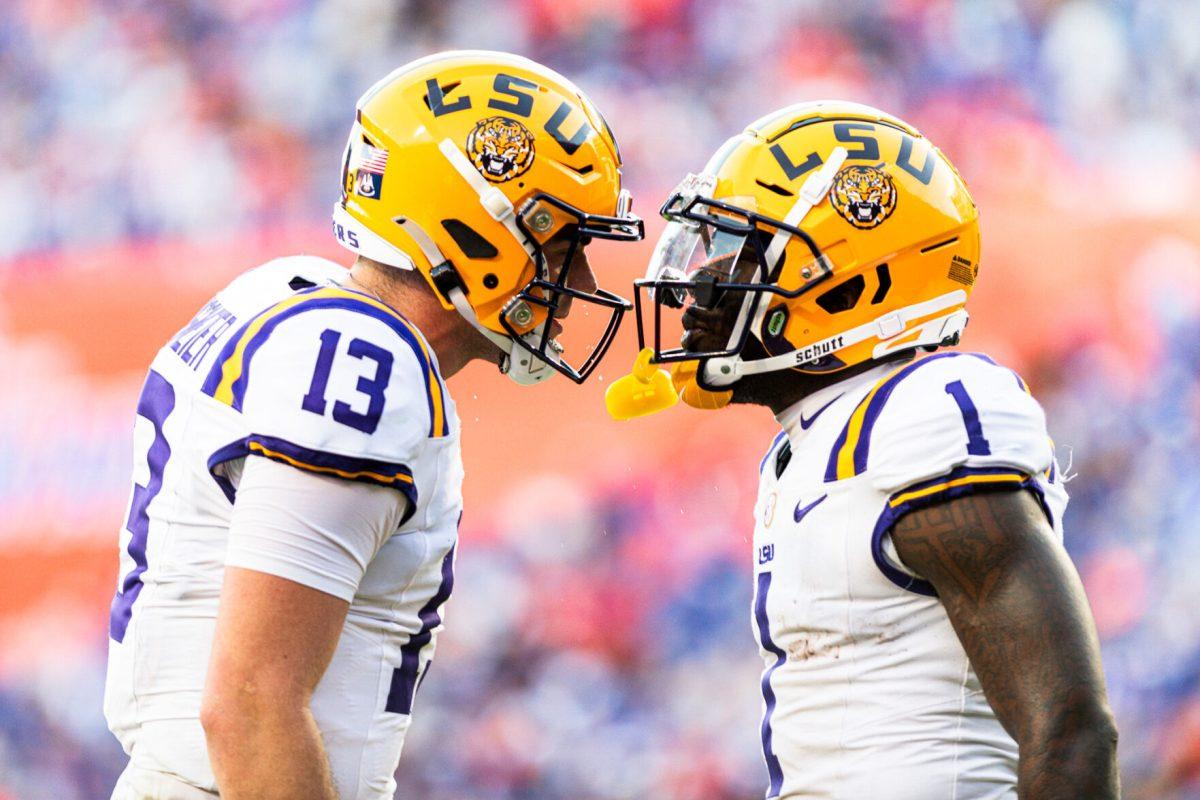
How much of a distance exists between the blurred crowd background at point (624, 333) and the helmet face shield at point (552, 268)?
2.16 metres

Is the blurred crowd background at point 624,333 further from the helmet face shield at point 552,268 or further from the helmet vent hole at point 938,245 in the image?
the helmet vent hole at point 938,245

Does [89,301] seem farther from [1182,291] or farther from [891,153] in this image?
[1182,291]

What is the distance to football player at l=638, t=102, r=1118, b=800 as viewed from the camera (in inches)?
74.3

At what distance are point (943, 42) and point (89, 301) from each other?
122 inches

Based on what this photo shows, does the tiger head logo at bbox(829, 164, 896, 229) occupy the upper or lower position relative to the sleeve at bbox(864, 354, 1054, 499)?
upper

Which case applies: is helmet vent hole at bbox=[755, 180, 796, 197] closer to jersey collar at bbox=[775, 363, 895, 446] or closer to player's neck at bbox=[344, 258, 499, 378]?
jersey collar at bbox=[775, 363, 895, 446]

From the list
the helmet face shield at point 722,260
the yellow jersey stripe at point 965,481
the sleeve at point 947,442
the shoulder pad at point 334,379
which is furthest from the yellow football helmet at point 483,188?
the yellow jersey stripe at point 965,481

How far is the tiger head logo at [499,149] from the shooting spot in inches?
94.7

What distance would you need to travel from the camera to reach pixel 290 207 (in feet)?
16.1

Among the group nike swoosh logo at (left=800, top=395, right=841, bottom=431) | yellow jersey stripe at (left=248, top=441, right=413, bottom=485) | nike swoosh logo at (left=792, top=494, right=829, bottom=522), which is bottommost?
yellow jersey stripe at (left=248, top=441, right=413, bottom=485)

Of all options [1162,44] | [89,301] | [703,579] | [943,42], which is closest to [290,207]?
[89,301]

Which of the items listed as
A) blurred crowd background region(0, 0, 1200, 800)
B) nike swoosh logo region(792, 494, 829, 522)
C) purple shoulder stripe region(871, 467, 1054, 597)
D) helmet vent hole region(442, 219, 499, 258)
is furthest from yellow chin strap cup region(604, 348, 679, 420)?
blurred crowd background region(0, 0, 1200, 800)

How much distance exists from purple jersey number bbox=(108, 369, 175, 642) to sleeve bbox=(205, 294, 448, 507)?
0.48 feet

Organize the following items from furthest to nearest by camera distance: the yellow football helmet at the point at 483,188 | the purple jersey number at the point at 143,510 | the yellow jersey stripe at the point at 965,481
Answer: the yellow football helmet at the point at 483,188 < the purple jersey number at the point at 143,510 < the yellow jersey stripe at the point at 965,481
